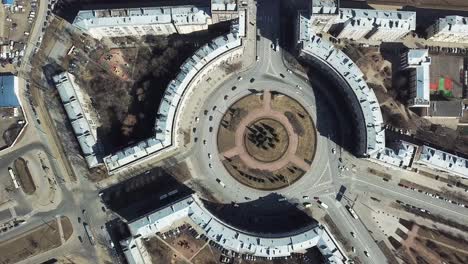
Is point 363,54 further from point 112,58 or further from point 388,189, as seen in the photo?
point 112,58

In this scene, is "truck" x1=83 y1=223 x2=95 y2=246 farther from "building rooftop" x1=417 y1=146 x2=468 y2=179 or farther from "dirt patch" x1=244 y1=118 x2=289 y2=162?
"building rooftop" x1=417 y1=146 x2=468 y2=179

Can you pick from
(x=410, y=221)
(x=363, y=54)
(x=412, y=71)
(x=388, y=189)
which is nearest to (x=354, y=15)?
(x=363, y=54)

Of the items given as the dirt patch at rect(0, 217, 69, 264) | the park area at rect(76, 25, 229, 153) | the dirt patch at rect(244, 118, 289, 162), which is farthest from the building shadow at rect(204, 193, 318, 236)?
the dirt patch at rect(0, 217, 69, 264)

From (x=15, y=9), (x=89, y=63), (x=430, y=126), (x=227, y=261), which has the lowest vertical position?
(x=227, y=261)

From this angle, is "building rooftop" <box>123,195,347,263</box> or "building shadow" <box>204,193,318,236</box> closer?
"building rooftop" <box>123,195,347,263</box>

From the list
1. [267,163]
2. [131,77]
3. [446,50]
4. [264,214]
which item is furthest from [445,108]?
[131,77]

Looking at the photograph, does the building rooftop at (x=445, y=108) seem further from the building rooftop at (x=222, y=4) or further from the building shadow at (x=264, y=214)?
the building rooftop at (x=222, y=4)

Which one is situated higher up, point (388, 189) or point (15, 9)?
point (15, 9)
